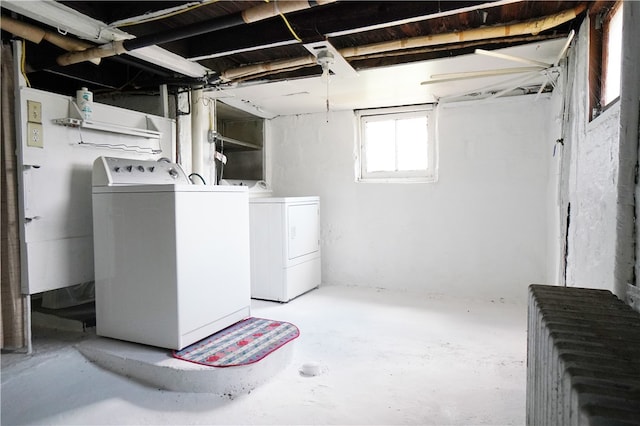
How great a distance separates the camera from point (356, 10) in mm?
1984

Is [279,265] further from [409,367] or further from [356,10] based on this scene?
[356,10]

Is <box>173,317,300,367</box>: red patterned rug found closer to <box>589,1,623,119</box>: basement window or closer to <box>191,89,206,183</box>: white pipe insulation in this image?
<box>191,89,206,183</box>: white pipe insulation

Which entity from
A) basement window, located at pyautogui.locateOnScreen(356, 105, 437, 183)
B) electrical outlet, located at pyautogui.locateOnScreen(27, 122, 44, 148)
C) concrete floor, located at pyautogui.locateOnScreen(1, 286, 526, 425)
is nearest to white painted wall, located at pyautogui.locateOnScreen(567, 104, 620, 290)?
concrete floor, located at pyautogui.locateOnScreen(1, 286, 526, 425)

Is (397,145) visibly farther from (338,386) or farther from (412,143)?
(338,386)

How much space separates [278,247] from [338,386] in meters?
1.63

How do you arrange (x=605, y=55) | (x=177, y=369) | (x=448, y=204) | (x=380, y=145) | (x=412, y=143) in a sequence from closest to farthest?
(x=605, y=55), (x=177, y=369), (x=448, y=204), (x=412, y=143), (x=380, y=145)

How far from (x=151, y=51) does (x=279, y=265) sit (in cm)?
196

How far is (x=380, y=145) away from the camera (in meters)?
3.97

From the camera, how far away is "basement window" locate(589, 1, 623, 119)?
1.51m

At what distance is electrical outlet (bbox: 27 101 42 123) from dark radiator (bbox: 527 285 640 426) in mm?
2649

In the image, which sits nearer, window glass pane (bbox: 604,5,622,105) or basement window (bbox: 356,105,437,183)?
window glass pane (bbox: 604,5,622,105)

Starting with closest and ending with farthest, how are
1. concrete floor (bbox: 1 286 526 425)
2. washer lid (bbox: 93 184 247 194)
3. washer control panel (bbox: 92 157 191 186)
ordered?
concrete floor (bbox: 1 286 526 425)
washer lid (bbox: 93 184 247 194)
washer control panel (bbox: 92 157 191 186)

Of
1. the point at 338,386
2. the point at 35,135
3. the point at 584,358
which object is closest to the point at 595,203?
the point at 584,358

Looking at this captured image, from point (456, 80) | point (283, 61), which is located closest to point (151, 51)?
point (283, 61)
